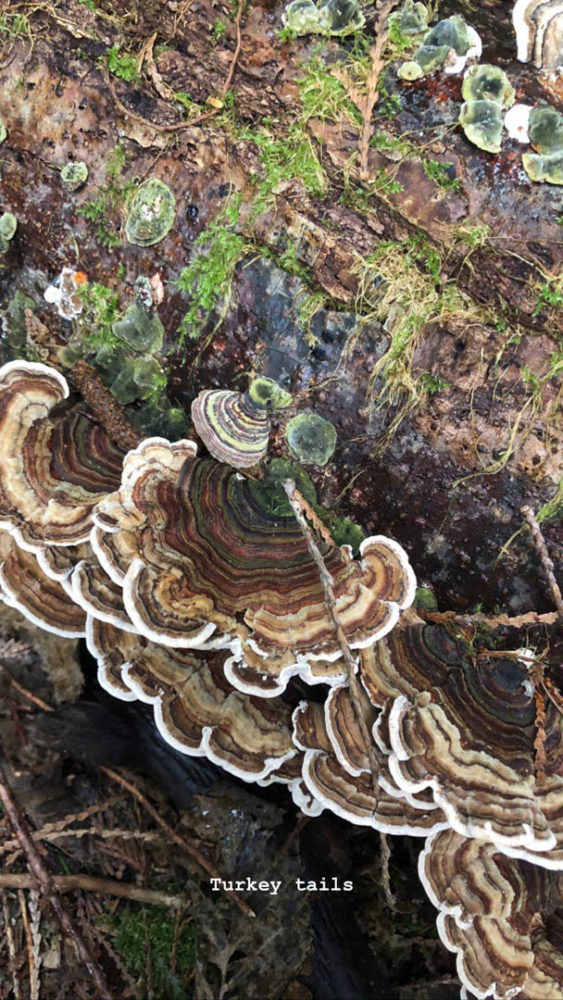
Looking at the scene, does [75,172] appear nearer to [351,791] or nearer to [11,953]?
[351,791]

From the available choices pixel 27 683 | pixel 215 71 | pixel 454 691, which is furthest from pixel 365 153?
pixel 27 683

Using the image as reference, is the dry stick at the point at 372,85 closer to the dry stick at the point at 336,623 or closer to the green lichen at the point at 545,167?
the green lichen at the point at 545,167

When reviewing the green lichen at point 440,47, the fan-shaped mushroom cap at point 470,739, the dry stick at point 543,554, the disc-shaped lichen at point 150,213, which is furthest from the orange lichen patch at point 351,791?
the green lichen at point 440,47

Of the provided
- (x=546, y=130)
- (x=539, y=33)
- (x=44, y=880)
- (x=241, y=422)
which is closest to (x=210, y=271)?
(x=241, y=422)

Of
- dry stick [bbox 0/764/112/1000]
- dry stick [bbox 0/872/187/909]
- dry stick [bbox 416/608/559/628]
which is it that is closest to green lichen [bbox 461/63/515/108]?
dry stick [bbox 416/608/559/628]

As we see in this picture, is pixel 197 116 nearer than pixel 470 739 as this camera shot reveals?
No

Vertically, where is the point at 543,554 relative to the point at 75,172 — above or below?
below
